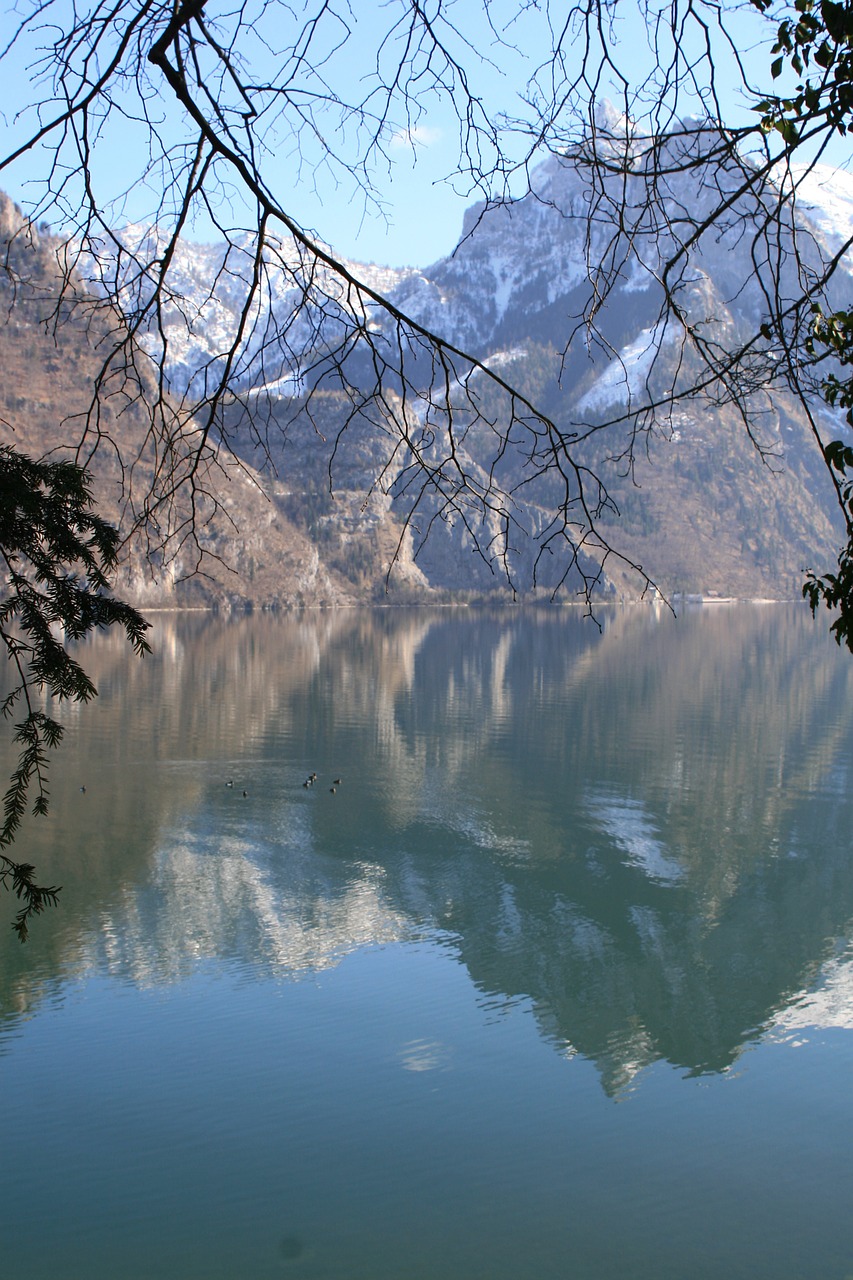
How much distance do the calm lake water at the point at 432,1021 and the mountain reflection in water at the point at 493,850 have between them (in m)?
0.11

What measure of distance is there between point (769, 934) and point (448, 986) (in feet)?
21.5

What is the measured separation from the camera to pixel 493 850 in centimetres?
2520

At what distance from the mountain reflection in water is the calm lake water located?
0.11 metres

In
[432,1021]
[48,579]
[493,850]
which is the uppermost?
[48,579]

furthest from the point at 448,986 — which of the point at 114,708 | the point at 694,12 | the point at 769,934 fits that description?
the point at 114,708

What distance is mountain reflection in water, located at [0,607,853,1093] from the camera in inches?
674

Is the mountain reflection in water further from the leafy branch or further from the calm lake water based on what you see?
the leafy branch

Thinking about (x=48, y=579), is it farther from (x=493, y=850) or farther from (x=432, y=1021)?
(x=493, y=850)

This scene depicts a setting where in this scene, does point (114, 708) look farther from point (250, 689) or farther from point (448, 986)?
point (448, 986)

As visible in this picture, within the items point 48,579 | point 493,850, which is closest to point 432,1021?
point 493,850

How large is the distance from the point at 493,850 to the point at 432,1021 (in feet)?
33.0

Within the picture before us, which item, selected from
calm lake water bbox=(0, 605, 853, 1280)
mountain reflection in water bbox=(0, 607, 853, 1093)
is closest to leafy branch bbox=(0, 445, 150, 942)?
calm lake water bbox=(0, 605, 853, 1280)

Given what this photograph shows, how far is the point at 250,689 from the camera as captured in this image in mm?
56281

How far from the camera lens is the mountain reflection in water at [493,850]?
56.1 ft
